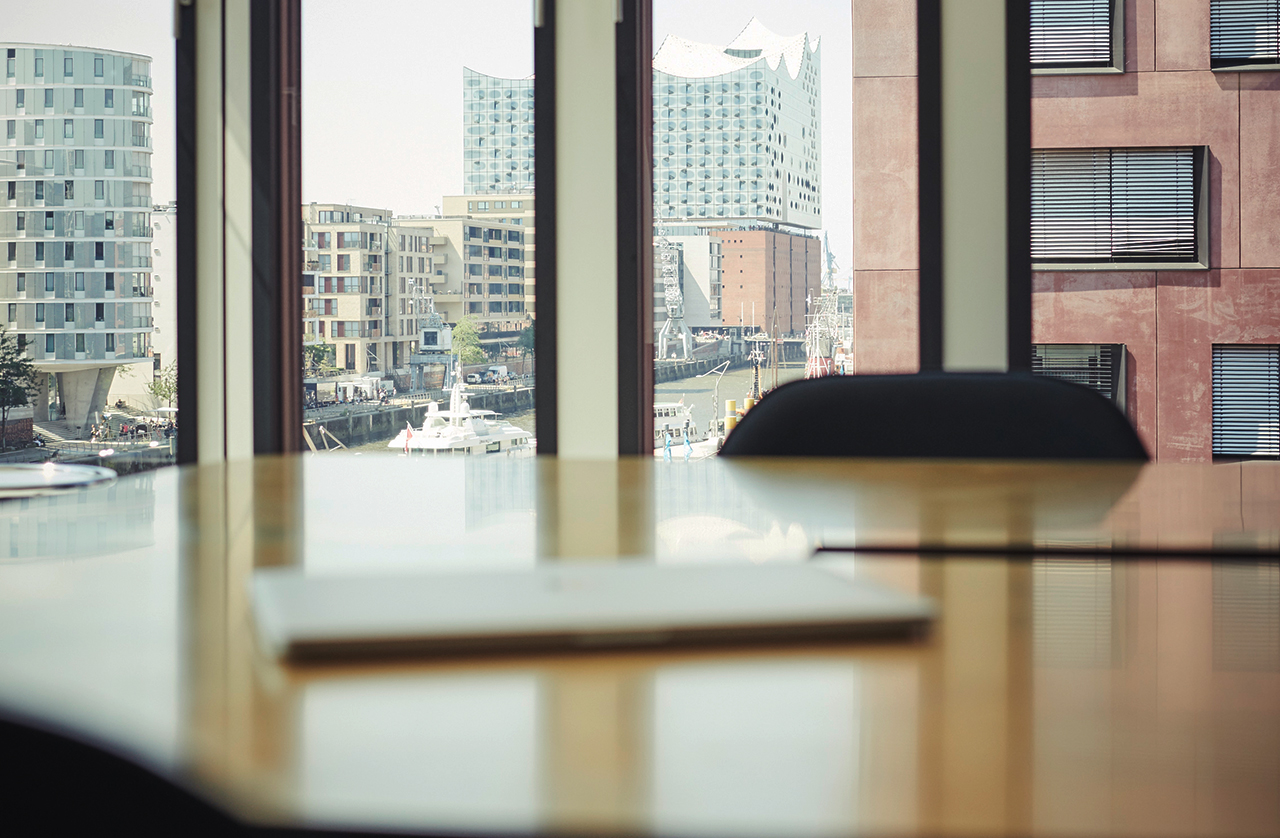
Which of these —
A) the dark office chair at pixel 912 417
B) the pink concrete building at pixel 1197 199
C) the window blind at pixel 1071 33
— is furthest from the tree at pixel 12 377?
the window blind at pixel 1071 33

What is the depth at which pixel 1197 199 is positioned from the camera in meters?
3.62

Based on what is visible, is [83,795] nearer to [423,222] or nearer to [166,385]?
[423,222]

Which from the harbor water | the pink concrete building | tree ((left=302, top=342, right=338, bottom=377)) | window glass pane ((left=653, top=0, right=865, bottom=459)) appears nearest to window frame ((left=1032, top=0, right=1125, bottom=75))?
the pink concrete building

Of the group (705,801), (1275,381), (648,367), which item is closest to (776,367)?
(648,367)

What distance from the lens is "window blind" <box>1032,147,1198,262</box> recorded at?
3590mm

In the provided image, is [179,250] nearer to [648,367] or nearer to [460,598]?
[648,367]

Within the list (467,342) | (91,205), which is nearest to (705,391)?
(467,342)

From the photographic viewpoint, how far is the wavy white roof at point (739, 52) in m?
3.62

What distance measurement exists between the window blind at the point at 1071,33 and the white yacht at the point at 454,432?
212cm

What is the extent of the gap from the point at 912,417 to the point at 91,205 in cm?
309

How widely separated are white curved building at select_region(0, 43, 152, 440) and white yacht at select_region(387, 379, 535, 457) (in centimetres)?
100

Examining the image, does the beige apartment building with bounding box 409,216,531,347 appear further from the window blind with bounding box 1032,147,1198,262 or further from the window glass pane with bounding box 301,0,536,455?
the window blind with bounding box 1032,147,1198,262

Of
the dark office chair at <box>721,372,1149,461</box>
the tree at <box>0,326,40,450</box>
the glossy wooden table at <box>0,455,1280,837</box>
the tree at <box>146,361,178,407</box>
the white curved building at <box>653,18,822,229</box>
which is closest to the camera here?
the glossy wooden table at <box>0,455,1280,837</box>

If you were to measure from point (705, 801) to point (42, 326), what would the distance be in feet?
13.1
